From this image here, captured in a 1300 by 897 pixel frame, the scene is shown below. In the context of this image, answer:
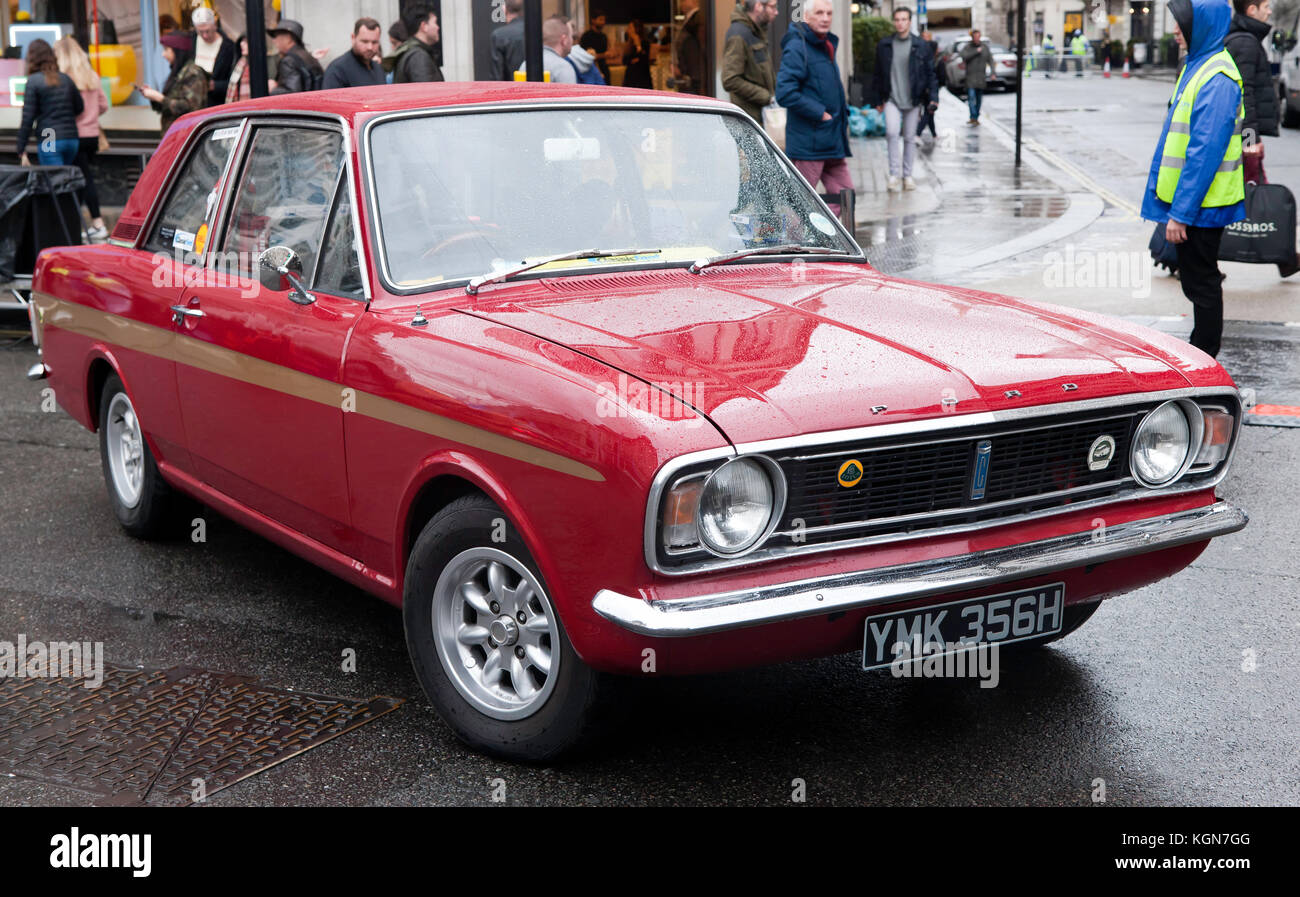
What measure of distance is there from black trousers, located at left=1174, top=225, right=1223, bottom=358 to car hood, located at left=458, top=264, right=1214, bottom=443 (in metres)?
3.50

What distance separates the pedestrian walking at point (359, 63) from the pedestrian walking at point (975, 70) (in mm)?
23007

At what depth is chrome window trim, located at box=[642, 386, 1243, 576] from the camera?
10.5 ft

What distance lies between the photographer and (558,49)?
12484mm

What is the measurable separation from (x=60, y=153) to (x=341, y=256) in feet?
39.2

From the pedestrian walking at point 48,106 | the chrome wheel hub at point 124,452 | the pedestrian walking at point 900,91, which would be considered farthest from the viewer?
the pedestrian walking at point 900,91

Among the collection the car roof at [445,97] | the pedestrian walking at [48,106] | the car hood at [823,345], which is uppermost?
the pedestrian walking at [48,106]

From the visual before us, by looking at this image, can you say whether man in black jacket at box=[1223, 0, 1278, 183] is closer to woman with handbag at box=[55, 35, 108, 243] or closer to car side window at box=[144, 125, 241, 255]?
car side window at box=[144, 125, 241, 255]

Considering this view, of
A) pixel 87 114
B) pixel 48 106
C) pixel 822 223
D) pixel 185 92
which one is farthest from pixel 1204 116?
pixel 87 114

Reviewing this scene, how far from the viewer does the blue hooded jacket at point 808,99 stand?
1163 centimetres

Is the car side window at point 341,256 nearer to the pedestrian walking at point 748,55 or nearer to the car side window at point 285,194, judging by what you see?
the car side window at point 285,194

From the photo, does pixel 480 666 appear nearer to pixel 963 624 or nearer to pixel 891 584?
pixel 891 584

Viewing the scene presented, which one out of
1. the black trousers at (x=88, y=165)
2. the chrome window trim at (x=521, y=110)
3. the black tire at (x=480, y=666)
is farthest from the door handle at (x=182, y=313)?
the black trousers at (x=88, y=165)
